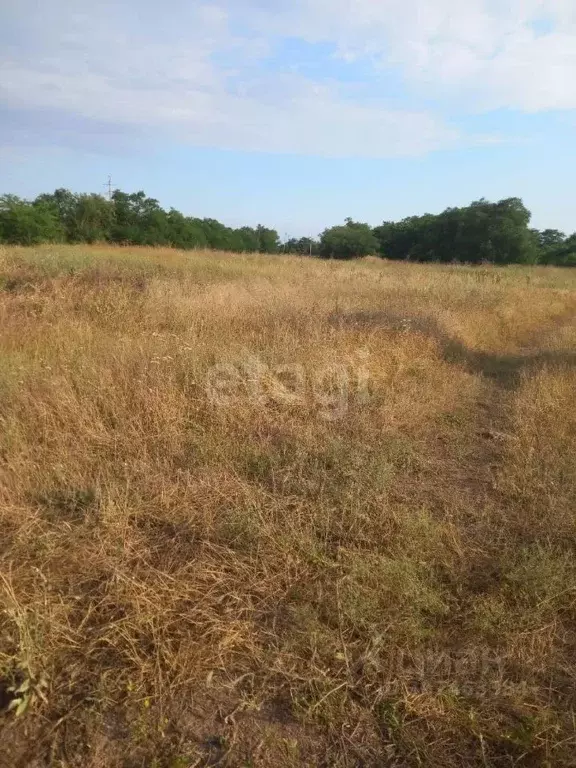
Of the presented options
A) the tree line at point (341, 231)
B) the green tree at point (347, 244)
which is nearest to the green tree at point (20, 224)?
the tree line at point (341, 231)

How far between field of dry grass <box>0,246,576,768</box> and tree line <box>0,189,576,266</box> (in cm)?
2627

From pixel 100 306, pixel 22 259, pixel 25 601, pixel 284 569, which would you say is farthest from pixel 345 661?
pixel 22 259

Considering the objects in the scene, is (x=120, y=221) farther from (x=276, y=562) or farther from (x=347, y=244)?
(x=276, y=562)

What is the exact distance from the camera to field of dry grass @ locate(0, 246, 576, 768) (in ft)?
5.43

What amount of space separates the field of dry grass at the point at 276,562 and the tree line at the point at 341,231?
86.2ft

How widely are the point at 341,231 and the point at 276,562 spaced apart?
120ft

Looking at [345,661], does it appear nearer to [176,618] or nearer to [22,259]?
[176,618]

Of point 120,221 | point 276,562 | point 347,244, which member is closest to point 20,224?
point 120,221

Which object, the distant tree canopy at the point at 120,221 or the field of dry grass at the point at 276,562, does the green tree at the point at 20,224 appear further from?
the field of dry grass at the point at 276,562

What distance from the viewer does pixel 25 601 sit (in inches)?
79.6

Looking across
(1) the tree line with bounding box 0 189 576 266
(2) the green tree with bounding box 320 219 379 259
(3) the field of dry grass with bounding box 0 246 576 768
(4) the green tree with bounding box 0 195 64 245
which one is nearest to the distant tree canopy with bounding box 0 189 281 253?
(1) the tree line with bounding box 0 189 576 266

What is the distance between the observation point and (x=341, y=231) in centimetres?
3638

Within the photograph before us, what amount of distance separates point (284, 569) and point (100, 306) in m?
5.24

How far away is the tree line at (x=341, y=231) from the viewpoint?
2827 cm
